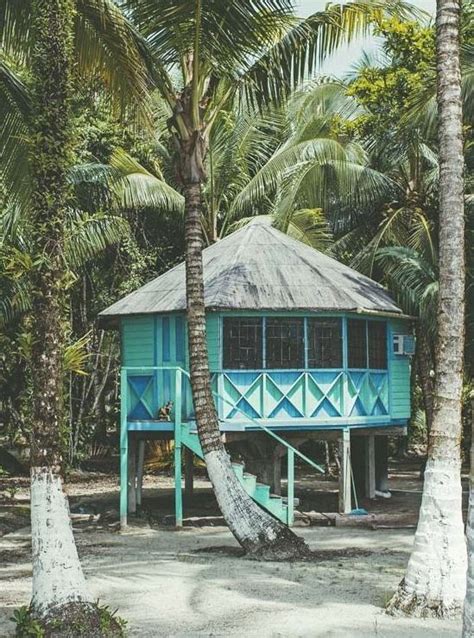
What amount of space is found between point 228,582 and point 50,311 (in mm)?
4390

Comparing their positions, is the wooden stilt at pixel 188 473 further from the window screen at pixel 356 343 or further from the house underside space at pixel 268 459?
the window screen at pixel 356 343

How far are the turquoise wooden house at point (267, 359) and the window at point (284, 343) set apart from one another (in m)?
0.02

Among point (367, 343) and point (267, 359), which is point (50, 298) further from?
point (367, 343)

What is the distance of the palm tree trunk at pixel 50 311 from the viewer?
27.8 ft

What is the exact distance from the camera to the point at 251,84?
1486cm

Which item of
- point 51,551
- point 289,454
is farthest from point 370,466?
point 51,551

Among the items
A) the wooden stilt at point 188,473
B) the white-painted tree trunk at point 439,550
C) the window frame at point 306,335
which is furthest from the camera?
the wooden stilt at point 188,473

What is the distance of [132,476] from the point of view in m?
18.5

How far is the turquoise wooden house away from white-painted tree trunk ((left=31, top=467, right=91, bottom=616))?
778 centimetres

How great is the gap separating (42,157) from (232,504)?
226 inches

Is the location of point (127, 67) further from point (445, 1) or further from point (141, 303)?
point (141, 303)

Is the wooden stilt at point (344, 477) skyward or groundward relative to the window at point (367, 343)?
groundward

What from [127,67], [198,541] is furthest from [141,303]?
[127,67]

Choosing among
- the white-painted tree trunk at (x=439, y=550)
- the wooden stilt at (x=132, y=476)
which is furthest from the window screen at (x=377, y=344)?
the white-painted tree trunk at (x=439, y=550)
